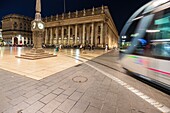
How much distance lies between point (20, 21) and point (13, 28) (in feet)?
24.5

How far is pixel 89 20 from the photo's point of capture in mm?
51344

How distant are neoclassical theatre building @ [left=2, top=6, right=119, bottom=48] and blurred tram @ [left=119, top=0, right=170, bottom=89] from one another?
4294 centimetres

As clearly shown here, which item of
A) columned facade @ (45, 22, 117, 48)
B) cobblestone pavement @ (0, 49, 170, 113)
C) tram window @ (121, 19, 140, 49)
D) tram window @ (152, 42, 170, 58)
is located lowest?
cobblestone pavement @ (0, 49, 170, 113)

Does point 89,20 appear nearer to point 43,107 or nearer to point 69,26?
point 69,26

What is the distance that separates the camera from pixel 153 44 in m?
4.21

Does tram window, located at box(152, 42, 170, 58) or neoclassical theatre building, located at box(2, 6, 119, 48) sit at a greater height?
neoclassical theatre building, located at box(2, 6, 119, 48)

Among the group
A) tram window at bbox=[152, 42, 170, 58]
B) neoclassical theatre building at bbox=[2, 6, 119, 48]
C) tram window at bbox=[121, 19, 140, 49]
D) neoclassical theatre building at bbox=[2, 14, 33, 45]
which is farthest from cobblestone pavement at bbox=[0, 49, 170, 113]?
neoclassical theatre building at bbox=[2, 14, 33, 45]

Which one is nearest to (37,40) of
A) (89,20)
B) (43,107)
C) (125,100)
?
(43,107)

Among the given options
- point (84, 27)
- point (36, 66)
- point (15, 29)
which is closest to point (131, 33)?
point (36, 66)

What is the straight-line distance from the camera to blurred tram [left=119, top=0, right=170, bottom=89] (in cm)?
372

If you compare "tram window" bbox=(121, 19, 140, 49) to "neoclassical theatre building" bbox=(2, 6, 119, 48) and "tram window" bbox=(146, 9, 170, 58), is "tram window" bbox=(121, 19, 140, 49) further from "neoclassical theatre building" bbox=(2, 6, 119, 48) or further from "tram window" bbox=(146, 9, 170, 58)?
"neoclassical theatre building" bbox=(2, 6, 119, 48)

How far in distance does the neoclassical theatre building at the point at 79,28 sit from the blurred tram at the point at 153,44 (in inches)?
1691

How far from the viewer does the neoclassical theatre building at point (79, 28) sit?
161ft

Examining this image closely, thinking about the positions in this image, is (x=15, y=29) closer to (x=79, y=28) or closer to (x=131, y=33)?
(x=79, y=28)
